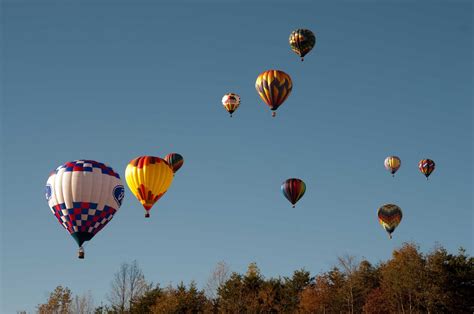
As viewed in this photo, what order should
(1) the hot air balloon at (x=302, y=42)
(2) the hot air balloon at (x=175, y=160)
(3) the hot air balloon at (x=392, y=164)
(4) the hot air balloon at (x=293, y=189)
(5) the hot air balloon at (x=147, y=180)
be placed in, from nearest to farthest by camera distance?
(5) the hot air balloon at (x=147, y=180) → (1) the hot air balloon at (x=302, y=42) → (4) the hot air balloon at (x=293, y=189) → (2) the hot air balloon at (x=175, y=160) → (3) the hot air balloon at (x=392, y=164)

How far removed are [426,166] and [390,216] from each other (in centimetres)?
1244

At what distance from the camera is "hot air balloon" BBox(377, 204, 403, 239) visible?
69.4 metres

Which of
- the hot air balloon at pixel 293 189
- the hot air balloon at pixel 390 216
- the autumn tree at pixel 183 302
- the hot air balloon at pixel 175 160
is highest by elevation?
the hot air balloon at pixel 175 160

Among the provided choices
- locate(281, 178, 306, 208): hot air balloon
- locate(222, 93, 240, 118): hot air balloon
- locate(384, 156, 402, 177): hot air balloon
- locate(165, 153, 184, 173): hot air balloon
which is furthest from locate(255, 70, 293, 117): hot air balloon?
locate(384, 156, 402, 177): hot air balloon

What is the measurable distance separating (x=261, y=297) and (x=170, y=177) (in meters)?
32.0

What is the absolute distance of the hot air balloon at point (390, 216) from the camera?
69375mm

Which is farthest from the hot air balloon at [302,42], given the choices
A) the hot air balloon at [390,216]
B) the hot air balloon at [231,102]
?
the hot air balloon at [390,216]

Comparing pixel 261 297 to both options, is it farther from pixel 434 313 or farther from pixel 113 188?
pixel 113 188

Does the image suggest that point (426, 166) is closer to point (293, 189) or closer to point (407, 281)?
point (407, 281)

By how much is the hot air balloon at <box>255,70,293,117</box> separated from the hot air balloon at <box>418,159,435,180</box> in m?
29.4

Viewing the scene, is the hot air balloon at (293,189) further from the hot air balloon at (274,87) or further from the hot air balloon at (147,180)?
the hot air balloon at (147,180)

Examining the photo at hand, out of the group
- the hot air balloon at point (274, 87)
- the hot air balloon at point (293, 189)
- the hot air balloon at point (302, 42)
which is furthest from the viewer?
the hot air balloon at point (293, 189)

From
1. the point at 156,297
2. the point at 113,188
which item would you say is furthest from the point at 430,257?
the point at 113,188

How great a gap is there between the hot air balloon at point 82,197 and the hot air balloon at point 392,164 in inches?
1876
